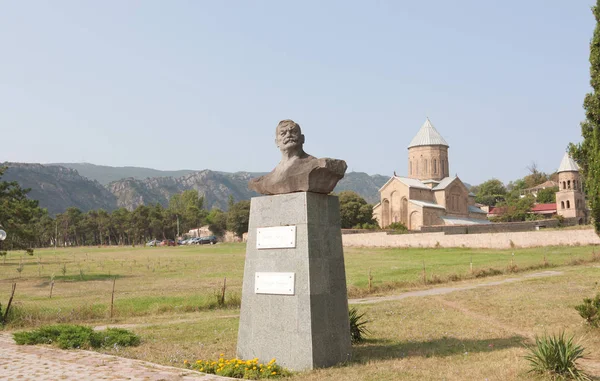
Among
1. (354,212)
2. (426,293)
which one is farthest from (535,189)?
(426,293)

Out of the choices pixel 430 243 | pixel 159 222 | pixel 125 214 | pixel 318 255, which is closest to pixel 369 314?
pixel 318 255

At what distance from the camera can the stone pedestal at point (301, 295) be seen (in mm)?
8406

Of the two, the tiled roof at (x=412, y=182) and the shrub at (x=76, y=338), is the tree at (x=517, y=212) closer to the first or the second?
the tiled roof at (x=412, y=182)

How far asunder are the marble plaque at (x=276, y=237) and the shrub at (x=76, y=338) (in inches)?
156

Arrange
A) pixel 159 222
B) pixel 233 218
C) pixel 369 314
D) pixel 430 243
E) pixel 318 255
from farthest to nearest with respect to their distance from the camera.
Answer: pixel 159 222 → pixel 233 218 → pixel 430 243 → pixel 369 314 → pixel 318 255

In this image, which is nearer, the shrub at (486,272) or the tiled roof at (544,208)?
the shrub at (486,272)

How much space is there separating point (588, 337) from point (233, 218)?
294ft

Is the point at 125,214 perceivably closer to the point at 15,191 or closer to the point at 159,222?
the point at 159,222

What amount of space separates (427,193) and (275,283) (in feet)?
251

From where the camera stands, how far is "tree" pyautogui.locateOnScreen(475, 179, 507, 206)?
13388cm

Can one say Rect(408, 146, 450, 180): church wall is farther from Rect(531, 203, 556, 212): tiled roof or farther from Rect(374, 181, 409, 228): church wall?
Rect(531, 203, 556, 212): tiled roof

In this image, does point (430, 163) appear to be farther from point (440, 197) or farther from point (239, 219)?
point (239, 219)

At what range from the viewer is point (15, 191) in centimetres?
2991

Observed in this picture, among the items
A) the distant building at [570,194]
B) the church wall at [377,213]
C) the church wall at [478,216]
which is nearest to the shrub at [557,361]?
the church wall at [377,213]
